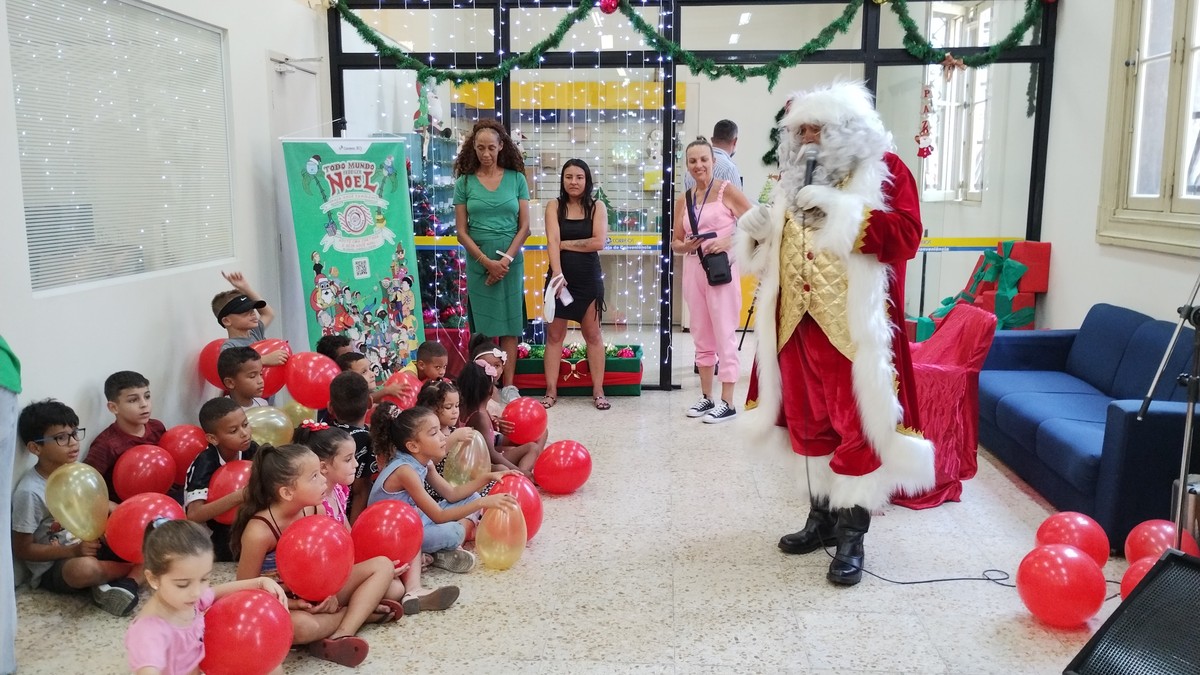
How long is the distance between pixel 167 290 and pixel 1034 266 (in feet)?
15.4

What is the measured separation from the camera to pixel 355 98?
5781 millimetres

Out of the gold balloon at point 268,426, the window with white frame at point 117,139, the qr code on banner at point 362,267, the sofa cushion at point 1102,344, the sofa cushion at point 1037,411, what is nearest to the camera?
the window with white frame at point 117,139

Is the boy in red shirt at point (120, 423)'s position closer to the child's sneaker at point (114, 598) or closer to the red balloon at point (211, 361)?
the child's sneaker at point (114, 598)

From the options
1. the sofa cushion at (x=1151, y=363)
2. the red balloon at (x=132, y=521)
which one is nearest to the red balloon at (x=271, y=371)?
the red balloon at (x=132, y=521)

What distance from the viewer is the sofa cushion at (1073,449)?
10.5 ft

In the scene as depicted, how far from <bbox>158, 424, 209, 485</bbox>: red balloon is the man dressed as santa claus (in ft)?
6.73

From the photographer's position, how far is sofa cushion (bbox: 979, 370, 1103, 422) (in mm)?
4070

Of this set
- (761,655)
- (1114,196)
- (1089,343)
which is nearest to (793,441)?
(761,655)

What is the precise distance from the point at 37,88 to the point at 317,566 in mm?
2052

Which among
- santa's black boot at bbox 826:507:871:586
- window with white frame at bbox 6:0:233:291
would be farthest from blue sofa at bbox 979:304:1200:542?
window with white frame at bbox 6:0:233:291

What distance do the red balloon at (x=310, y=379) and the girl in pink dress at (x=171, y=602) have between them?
5.47 ft

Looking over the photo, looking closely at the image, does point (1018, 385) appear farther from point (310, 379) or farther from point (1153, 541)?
point (310, 379)

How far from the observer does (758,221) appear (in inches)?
117

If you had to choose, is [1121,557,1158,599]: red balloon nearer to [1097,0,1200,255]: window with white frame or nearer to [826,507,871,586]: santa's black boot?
[826,507,871,586]: santa's black boot
